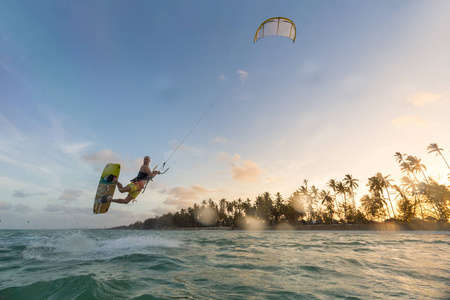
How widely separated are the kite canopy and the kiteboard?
493 inches

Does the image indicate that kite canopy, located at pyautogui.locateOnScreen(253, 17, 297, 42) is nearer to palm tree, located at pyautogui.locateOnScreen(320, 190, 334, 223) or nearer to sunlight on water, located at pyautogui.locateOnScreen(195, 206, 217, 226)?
palm tree, located at pyautogui.locateOnScreen(320, 190, 334, 223)

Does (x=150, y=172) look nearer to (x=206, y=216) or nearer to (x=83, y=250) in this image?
(x=83, y=250)

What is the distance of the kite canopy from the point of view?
14.2m

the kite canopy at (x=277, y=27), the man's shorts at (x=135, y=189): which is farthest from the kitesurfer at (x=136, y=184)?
the kite canopy at (x=277, y=27)

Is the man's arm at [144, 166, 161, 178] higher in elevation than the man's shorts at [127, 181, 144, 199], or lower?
higher

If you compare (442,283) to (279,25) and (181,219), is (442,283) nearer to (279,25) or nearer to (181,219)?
(279,25)

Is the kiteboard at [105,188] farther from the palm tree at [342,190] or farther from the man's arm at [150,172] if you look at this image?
the palm tree at [342,190]

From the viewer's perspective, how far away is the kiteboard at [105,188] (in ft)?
43.3

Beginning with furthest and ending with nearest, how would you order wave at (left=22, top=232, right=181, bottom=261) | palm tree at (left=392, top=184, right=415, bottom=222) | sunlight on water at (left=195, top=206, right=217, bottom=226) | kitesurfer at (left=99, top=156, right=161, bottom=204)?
1. sunlight on water at (left=195, top=206, right=217, bottom=226)
2. palm tree at (left=392, top=184, right=415, bottom=222)
3. kitesurfer at (left=99, top=156, right=161, bottom=204)
4. wave at (left=22, top=232, right=181, bottom=261)

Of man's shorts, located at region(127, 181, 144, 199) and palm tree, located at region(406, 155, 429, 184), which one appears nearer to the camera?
man's shorts, located at region(127, 181, 144, 199)

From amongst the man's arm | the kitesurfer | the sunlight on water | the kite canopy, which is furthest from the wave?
the sunlight on water

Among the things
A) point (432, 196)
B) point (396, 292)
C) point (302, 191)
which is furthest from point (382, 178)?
point (396, 292)

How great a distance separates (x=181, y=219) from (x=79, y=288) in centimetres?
16231

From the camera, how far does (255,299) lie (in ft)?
14.8
